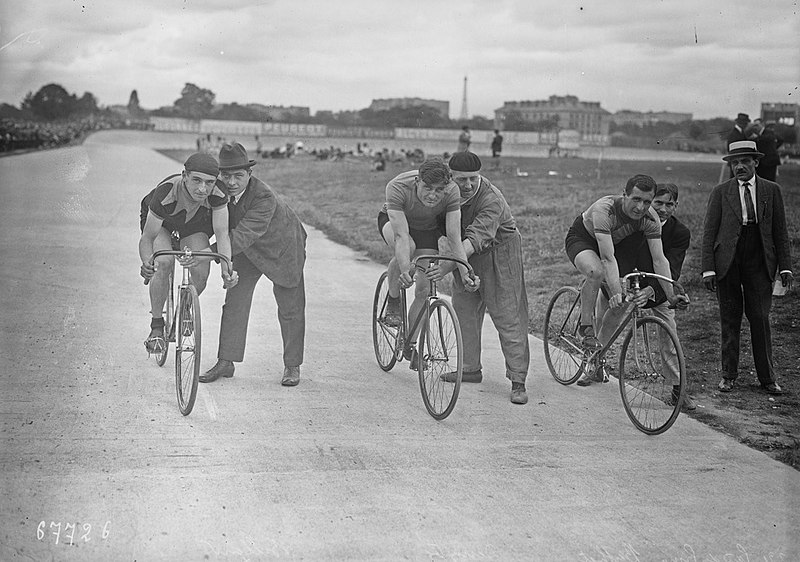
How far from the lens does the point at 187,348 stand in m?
Answer: 5.42

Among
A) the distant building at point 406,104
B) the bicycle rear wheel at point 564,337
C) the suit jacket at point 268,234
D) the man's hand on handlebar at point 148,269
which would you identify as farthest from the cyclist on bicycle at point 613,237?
the man's hand on handlebar at point 148,269

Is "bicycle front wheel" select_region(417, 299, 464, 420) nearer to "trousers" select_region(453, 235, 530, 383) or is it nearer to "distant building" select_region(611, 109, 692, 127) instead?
"trousers" select_region(453, 235, 530, 383)

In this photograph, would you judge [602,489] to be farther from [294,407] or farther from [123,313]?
[123,313]

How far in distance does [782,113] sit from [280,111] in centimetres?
503

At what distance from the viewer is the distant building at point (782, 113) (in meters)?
8.23

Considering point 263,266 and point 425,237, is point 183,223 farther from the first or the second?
point 425,237

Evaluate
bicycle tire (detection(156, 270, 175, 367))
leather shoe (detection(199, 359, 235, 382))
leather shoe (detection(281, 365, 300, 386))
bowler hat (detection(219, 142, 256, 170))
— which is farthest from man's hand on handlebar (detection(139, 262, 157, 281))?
leather shoe (detection(281, 365, 300, 386))

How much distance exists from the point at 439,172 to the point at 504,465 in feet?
6.31

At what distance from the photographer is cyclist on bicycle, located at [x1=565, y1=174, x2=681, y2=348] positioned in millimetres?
5824

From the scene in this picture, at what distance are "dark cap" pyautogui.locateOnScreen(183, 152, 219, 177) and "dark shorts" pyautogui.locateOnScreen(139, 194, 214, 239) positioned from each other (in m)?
0.42

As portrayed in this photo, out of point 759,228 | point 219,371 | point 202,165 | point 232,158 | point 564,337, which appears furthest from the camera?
point 564,337

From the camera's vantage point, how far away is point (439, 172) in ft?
18.8

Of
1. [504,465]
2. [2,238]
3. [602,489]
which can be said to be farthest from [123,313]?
[602,489]

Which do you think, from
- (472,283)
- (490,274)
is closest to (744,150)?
(490,274)
